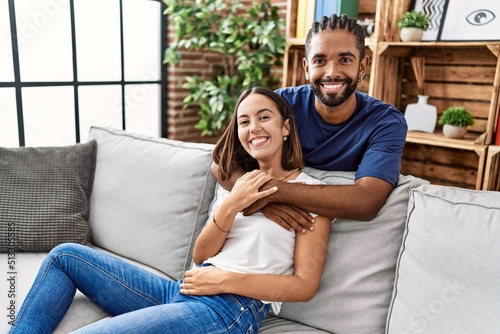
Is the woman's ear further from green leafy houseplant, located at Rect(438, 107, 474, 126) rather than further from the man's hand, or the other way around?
green leafy houseplant, located at Rect(438, 107, 474, 126)

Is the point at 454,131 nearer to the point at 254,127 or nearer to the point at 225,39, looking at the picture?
the point at 254,127

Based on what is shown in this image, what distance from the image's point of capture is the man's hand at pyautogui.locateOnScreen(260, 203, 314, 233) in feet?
4.23

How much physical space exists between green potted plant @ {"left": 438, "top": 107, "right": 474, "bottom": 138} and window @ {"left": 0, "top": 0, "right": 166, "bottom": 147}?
75.0 inches

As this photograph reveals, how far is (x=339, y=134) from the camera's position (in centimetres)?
152

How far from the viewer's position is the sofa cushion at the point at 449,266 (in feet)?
3.59

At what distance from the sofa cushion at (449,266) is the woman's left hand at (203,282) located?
19.4 inches

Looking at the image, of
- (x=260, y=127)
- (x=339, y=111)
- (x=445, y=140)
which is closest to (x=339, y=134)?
(x=339, y=111)

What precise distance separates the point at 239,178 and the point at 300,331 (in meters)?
0.50

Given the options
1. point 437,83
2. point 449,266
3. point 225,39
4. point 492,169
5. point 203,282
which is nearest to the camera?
point 449,266

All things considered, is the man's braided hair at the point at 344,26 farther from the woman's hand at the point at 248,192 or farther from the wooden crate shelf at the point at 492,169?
the wooden crate shelf at the point at 492,169

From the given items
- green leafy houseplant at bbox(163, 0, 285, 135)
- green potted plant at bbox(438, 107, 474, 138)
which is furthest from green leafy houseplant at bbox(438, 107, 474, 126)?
green leafy houseplant at bbox(163, 0, 285, 135)

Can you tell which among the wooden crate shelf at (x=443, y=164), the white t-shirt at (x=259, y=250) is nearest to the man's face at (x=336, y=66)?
the white t-shirt at (x=259, y=250)

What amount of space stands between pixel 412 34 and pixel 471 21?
308 mm

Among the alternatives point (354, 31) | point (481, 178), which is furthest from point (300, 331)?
point (481, 178)
